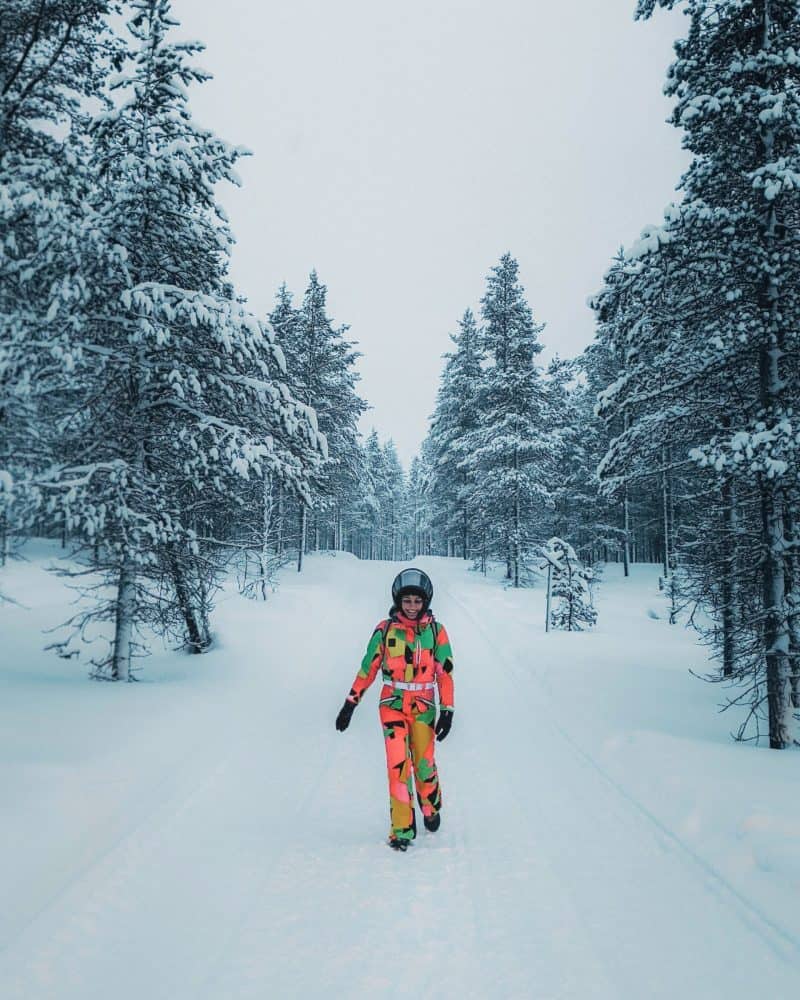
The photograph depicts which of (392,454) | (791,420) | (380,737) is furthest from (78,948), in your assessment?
(392,454)

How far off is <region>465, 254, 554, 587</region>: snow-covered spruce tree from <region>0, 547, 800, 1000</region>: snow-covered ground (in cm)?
1754

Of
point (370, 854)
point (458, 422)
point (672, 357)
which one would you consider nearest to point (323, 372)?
point (458, 422)

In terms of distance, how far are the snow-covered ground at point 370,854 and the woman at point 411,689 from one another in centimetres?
48

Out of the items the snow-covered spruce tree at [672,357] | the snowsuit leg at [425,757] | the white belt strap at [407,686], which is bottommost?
the snowsuit leg at [425,757]

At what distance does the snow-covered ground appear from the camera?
10.1 ft

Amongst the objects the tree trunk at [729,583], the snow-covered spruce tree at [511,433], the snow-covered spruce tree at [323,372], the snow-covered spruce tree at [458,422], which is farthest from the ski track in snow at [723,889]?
the snow-covered spruce tree at [458,422]

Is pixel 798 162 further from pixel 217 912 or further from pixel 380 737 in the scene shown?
pixel 217 912

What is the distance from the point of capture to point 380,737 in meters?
7.40

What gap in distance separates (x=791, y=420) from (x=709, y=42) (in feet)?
17.6

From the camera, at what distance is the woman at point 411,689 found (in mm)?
4773

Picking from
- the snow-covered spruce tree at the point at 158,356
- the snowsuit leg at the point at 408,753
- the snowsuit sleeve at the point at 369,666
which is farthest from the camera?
the snow-covered spruce tree at the point at 158,356

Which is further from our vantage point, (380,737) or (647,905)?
(380,737)

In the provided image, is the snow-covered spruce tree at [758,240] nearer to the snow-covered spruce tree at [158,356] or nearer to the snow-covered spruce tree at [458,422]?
the snow-covered spruce tree at [158,356]

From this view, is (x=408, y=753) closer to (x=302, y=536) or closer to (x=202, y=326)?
(x=202, y=326)
